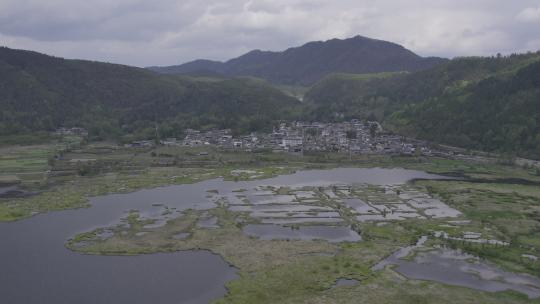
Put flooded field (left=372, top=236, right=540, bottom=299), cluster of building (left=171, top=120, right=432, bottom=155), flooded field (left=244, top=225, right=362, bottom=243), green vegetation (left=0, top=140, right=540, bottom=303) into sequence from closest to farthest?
green vegetation (left=0, top=140, right=540, bottom=303)
flooded field (left=372, top=236, right=540, bottom=299)
flooded field (left=244, top=225, right=362, bottom=243)
cluster of building (left=171, top=120, right=432, bottom=155)

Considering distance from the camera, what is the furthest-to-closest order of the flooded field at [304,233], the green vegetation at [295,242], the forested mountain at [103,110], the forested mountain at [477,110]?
the forested mountain at [103,110], the forested mountain at [477,110], the flooded field at [304,233], the green vegetation at [295,242]

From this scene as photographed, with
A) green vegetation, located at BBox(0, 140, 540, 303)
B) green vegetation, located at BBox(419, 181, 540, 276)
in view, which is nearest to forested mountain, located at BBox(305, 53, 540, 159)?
green vegetation, located at BBox(0, 140, 540, 303)

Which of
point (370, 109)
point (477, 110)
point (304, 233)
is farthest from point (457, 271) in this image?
point (370, 109)

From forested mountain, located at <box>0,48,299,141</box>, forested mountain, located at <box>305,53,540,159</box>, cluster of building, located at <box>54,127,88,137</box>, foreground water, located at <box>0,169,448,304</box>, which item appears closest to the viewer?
foreground water, located at <box>0,169,448,304</box>

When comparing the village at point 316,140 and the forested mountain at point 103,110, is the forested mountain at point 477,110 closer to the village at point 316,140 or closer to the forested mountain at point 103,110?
the village at point 316,140

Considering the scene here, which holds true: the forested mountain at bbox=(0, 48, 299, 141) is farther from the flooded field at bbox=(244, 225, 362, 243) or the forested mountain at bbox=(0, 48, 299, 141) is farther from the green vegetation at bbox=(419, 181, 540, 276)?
the flooded field at bbox=(244, 225, 362, 243)

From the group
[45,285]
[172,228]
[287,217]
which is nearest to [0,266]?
[45,285]

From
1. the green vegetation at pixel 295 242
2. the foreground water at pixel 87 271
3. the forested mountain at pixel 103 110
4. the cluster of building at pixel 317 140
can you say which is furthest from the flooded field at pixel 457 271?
the forested mountain at pixel 103 110

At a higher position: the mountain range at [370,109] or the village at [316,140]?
the mountain range at [370,109]

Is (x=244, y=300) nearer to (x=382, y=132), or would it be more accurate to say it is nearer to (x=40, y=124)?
(x=382, y=132)
